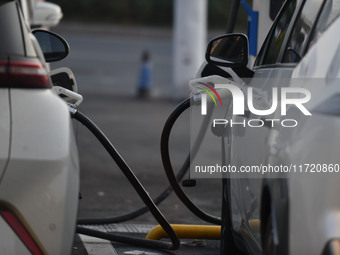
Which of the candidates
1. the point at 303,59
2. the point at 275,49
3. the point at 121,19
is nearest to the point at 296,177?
the point at 303,59

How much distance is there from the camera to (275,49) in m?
4.87

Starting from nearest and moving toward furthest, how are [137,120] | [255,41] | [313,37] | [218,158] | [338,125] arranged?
[338,125] → [313,37] → [255,41] → [218,158] → [137,120]

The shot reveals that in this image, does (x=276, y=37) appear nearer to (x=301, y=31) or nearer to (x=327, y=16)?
(x=301, y=31)

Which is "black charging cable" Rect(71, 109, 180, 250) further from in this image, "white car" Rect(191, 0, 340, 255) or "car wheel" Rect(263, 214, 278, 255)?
"car wheel" Rect(263, 214, 278, 255)

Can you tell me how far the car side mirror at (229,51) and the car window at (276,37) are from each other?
139mm

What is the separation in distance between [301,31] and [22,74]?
142 cm

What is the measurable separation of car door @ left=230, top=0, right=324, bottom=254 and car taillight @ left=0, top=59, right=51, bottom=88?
3.42 feet

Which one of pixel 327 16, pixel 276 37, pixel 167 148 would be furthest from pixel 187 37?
pixel 327 16

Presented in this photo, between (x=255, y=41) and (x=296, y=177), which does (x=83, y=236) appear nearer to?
(x=255, y=41)

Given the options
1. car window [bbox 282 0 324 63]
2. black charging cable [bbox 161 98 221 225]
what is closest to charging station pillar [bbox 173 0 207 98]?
black charging cable [bbox 161 98 221 225]

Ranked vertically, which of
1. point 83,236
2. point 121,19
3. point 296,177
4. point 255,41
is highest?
point 296,177

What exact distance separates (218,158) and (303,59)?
272 inches

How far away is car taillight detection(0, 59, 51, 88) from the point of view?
12.4 ft

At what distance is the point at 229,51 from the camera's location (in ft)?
17.0
